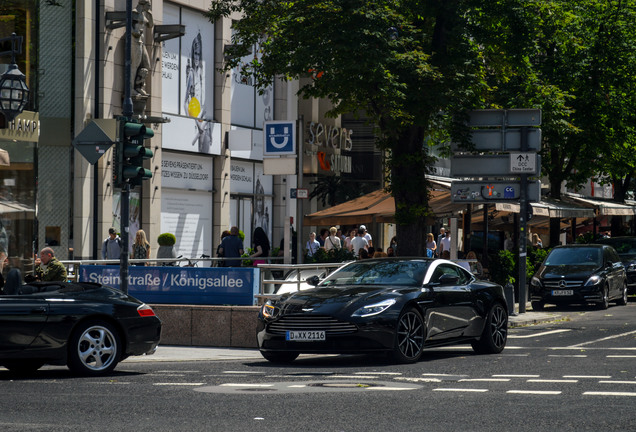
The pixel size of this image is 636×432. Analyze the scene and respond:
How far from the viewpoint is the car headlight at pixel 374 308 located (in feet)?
46.0

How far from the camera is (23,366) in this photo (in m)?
13.7

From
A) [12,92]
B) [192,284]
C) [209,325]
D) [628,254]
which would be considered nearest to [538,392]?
[209,325]

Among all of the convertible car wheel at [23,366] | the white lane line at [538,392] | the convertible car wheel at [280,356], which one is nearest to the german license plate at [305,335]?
the convertible car wheel at [280,356]

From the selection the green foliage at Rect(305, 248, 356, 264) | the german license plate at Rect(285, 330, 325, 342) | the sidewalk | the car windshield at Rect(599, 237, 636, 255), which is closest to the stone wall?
the sidewalk

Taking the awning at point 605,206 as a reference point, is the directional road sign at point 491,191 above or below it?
below

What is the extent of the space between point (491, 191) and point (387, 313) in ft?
39.5

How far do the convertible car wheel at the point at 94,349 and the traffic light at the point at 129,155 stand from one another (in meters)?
4.15

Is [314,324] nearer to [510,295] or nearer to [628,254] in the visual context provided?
[510,295]

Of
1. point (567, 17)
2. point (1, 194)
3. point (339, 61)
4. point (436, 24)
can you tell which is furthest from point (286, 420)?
point (567, 17)

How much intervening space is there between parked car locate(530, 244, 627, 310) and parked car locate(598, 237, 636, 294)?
3041 millimetres

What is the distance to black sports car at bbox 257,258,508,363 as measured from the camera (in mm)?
13984

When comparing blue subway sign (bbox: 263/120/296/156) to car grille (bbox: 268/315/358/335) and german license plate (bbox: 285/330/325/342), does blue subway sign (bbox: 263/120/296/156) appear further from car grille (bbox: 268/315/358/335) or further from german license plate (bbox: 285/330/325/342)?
german license plate (bbox: 285/330/325/342)

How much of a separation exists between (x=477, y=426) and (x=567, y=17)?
20711mm

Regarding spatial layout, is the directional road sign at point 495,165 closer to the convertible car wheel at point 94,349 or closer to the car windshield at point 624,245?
the car windshield at point 624,245
